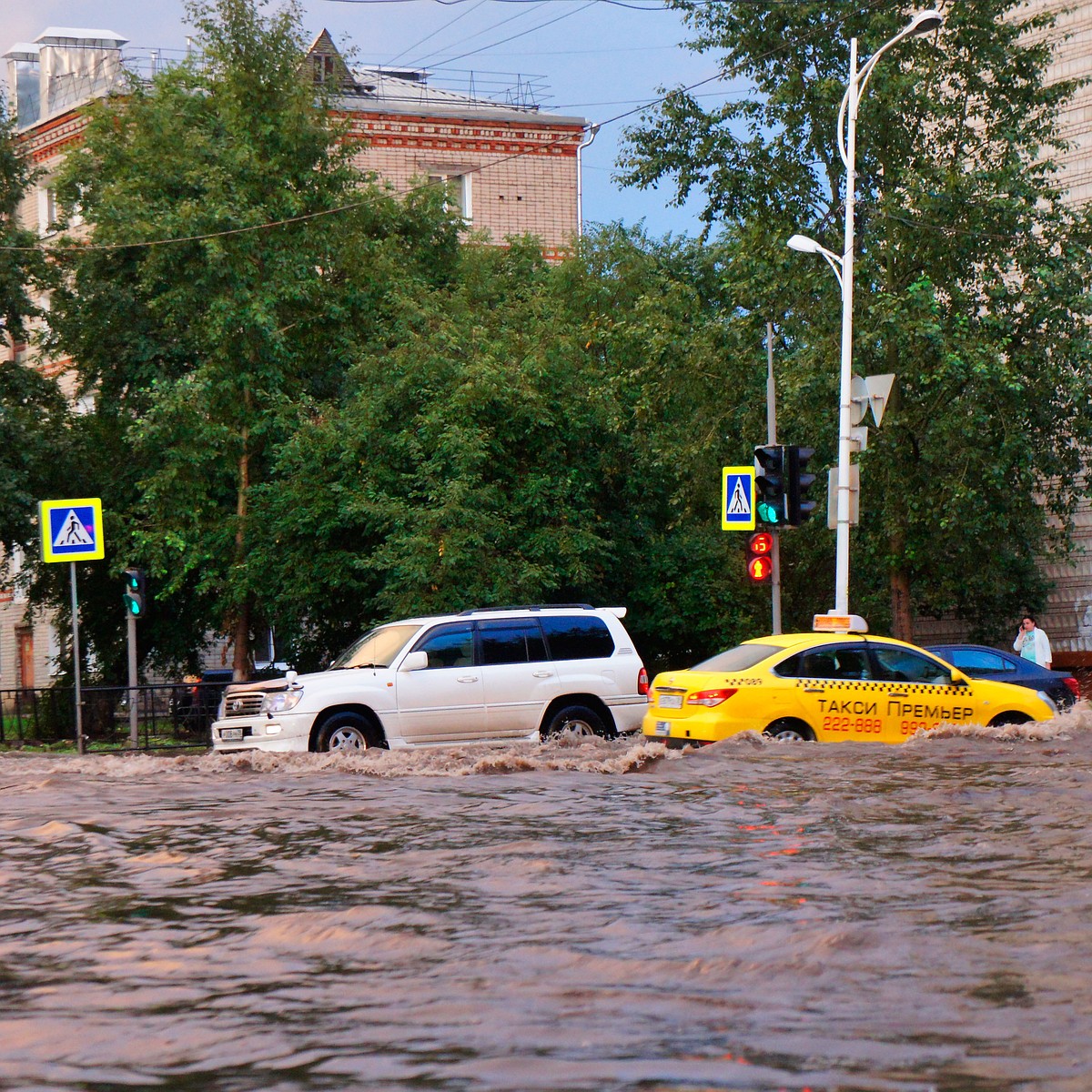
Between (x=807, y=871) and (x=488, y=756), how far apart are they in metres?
7.71

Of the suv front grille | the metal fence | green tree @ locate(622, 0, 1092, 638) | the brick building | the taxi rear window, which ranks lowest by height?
the metal fence

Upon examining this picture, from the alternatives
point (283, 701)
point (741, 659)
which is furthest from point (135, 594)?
point (741, 659)

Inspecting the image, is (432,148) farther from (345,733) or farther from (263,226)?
(345,733)

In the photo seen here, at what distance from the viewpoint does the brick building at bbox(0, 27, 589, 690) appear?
48.1 metres

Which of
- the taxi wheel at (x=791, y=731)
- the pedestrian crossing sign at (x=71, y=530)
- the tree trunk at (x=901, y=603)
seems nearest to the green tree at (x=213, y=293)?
the pedestrian crossing sign at (x=71, y=530)

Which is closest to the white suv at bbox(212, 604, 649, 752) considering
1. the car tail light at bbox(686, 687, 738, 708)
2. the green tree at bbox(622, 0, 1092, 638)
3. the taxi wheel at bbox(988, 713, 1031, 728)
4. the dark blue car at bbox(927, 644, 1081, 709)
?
the car tail light at bbox(686, 687, 738, 708)

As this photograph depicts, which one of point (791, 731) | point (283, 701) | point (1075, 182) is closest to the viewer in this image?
point (791, 731)

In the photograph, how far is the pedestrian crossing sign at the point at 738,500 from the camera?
22.5m

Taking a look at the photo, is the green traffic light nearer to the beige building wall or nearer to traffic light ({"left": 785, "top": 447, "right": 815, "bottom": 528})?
traffic light ({"left": 785, "top": 447, "right": 815, "bottom": 528})

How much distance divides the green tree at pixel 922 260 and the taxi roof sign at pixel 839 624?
705cm

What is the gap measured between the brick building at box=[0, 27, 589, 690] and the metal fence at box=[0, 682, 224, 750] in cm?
2516

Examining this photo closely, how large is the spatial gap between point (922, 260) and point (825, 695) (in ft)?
42.7

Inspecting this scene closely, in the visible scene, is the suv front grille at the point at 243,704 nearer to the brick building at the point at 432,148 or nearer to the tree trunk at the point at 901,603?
the tree trunk at the point at 901,603

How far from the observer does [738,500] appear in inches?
887
